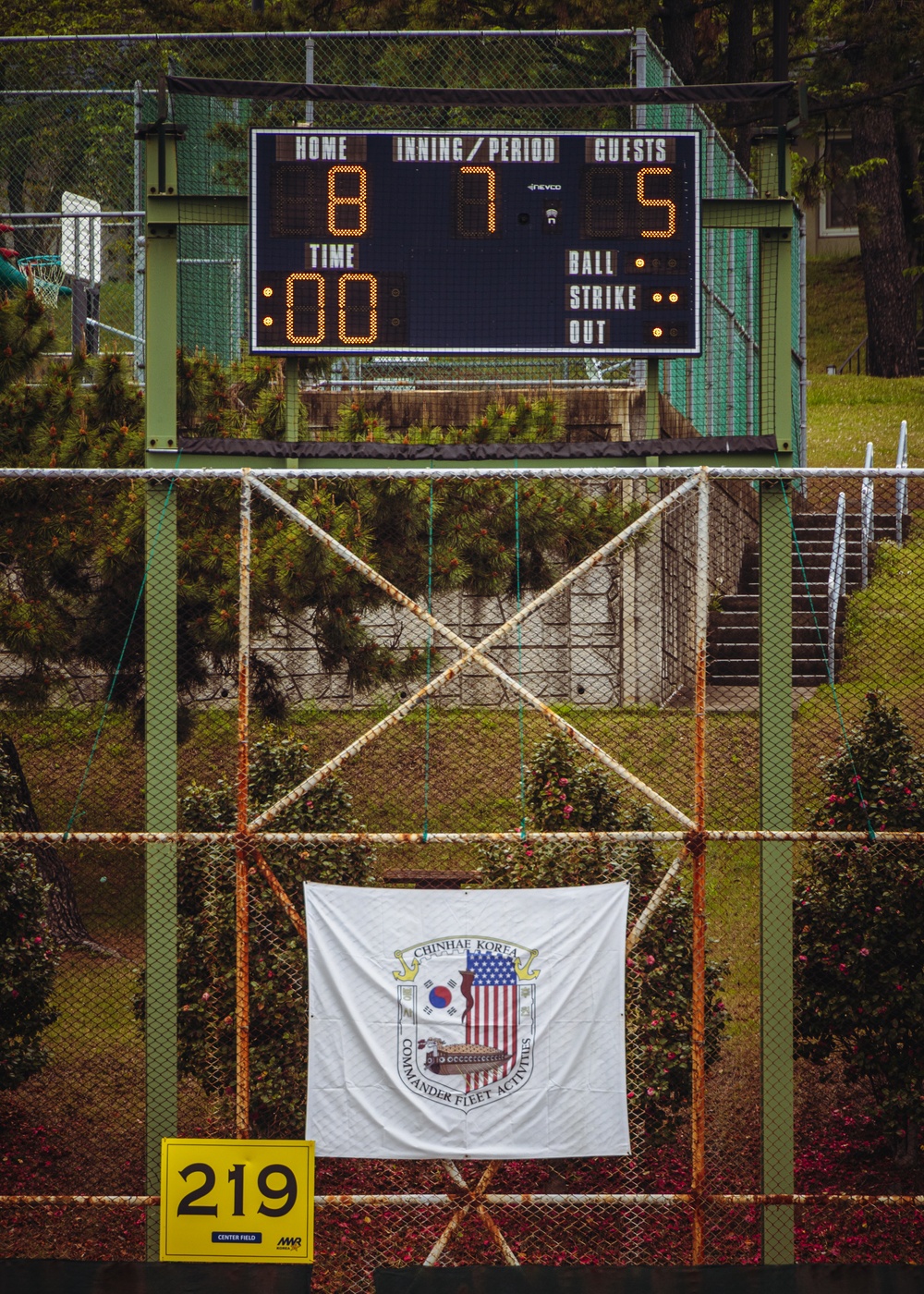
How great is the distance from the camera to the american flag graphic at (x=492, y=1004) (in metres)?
6.66

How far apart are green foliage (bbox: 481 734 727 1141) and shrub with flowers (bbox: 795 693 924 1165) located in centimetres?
57

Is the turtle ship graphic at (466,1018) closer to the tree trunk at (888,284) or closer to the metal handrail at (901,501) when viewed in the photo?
the metal handrail at (901,501)

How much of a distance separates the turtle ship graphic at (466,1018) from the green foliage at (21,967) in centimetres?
239

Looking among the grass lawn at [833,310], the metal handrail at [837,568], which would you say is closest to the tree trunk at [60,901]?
the metal handrail at [837,568]

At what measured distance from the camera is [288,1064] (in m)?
7.57

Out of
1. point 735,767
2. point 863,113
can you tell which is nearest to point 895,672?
point 735,767

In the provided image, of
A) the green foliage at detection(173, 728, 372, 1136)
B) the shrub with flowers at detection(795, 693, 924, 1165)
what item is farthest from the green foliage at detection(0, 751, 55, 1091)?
the shrub with flowers at detection(795, 693, 924, 1165)

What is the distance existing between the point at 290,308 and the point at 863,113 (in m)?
17.2

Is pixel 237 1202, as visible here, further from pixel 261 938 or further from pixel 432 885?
pixel 432 885

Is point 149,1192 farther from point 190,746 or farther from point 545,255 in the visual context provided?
point 190,746

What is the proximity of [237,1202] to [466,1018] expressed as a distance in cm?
126

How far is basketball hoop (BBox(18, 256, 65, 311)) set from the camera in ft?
39.9

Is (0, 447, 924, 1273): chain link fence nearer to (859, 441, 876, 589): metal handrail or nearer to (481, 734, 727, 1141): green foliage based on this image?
(481, 734, 727, 1141): green foliage

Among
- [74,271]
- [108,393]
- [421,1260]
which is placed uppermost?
[74,271]
